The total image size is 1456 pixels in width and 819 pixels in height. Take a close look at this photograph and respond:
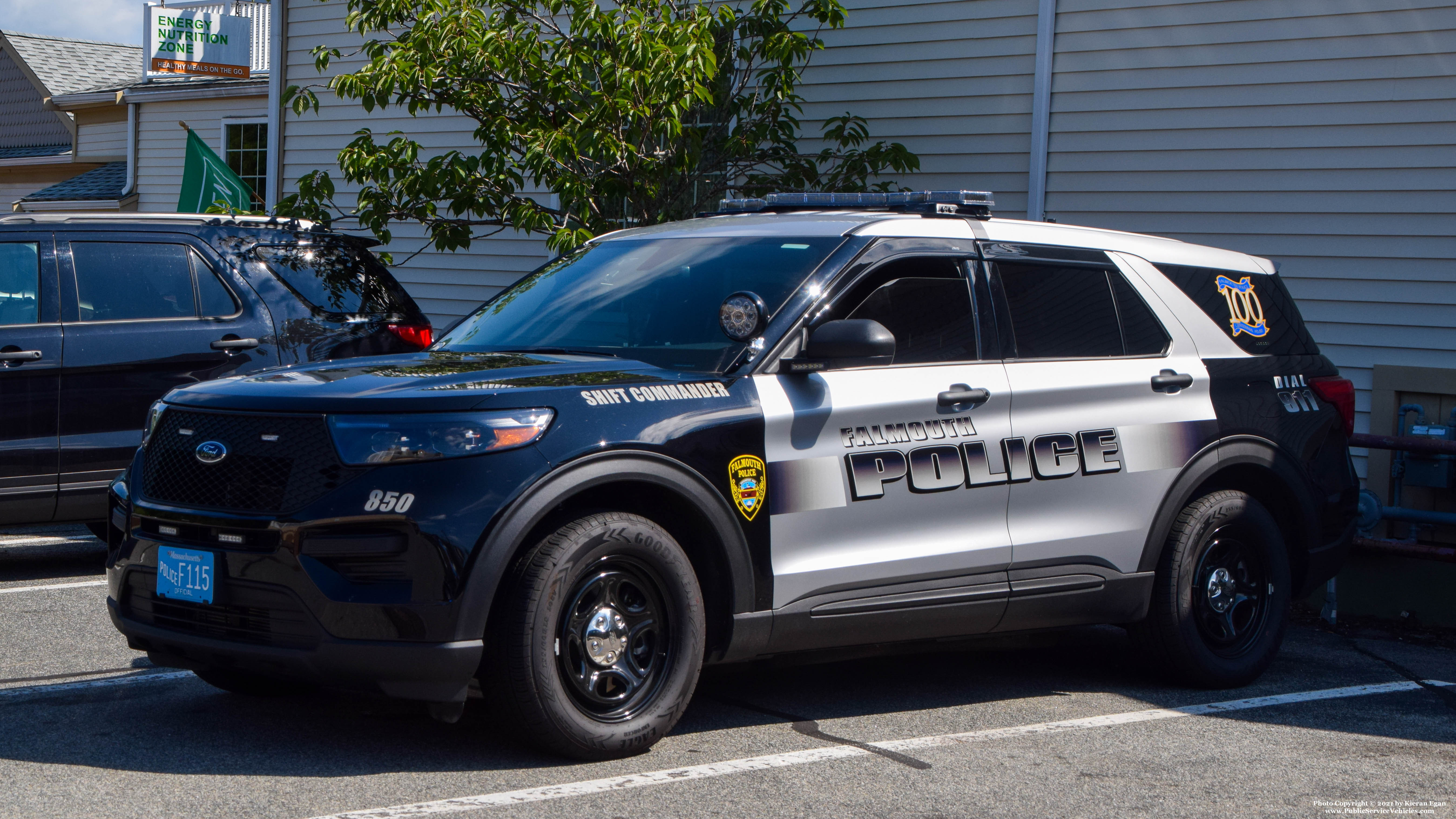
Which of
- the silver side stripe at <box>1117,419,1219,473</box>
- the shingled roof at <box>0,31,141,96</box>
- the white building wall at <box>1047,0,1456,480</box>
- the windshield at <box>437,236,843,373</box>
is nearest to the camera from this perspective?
the windshield at <box>437,236,843,373</box>

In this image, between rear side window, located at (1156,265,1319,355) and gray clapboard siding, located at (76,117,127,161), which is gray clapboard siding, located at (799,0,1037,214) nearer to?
rear side window, located at (1156,265,1319,355)

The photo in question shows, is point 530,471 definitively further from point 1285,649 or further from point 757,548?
point 1285,649

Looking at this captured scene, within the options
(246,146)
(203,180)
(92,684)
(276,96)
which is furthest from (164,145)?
(92,684)

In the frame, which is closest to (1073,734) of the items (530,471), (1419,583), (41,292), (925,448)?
(925,448)

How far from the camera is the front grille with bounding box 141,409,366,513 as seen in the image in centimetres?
435

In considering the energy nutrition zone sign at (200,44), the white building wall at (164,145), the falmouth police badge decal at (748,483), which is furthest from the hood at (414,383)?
the white building wall at (164,145)

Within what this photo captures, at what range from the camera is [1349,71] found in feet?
29.8

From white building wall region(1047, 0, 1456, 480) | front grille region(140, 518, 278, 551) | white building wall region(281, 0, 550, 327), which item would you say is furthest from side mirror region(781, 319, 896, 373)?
white building wall region(281, 0, 550, 327)

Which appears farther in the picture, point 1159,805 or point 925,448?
point 925,448

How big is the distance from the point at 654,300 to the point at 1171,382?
7.01 ft

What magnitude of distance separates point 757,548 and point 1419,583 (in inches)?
193

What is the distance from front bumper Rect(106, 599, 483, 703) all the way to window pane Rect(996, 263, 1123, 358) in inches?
98.1

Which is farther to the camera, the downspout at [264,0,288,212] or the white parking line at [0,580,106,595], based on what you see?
the downspout at [264,0,288,212]

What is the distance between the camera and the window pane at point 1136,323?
602cm
